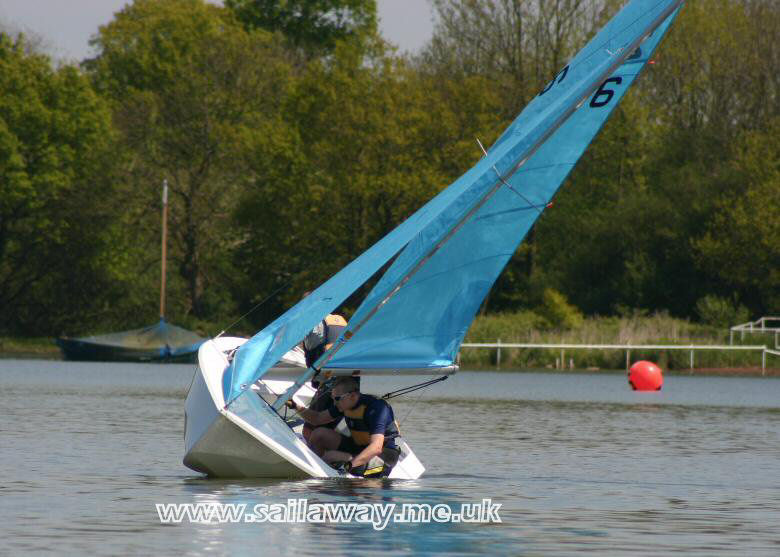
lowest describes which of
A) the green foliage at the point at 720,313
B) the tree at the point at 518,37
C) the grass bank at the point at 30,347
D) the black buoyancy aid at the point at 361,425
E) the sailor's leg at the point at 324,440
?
the grass bank at the point at 30,347

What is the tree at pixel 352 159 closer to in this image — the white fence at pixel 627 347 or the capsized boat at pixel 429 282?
the white fence at pixel 627 347

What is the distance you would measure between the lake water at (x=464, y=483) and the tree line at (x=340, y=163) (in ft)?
101

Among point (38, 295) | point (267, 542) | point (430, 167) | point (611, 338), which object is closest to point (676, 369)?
point (611, 338)

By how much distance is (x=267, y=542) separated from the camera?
13281 millimetres

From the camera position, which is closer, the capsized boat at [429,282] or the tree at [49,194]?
the capsized boat at [429,282]

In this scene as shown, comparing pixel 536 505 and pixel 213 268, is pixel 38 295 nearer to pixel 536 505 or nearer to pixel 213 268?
pixel 213 268

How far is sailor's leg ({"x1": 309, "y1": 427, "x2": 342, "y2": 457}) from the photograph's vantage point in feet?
59.3

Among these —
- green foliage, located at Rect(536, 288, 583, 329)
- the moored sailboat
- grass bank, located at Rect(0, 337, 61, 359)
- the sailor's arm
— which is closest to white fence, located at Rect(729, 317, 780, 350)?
green foliage, located at Rect(536, 288, 583, 329)

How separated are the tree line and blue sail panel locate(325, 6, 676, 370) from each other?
45.3 metres

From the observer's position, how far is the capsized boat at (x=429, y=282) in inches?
697

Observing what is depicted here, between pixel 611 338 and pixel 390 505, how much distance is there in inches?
1662

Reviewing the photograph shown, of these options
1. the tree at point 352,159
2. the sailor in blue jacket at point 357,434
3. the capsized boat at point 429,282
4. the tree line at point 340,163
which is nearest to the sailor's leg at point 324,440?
the sailor in blue jacket at point 357,434

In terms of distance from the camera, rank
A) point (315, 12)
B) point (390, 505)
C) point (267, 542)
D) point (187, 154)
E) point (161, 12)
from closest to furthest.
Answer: point (267, 542) → point (390, 505) → point (187, 154) → point (161, 12) → point (315, 12)

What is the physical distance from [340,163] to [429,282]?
52.0m
